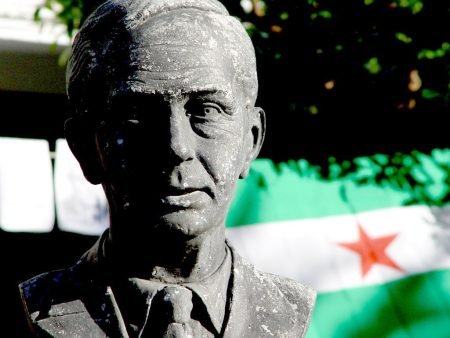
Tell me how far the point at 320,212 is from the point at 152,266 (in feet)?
7.96

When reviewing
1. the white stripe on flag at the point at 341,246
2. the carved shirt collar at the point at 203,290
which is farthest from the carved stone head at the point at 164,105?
the white stripe on flag at the point at 341,246

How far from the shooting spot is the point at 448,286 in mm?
4508

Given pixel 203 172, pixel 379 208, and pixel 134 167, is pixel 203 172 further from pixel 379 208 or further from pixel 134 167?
pixel 379 208

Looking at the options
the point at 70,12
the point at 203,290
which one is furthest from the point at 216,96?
the point at 70,12

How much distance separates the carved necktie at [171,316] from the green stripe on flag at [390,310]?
2220 millimetres

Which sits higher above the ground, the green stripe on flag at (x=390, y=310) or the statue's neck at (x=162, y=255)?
the statue's neck at (x=162, y=255)

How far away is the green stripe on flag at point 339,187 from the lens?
4480 millimetres

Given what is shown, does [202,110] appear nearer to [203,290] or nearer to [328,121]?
[203,290]

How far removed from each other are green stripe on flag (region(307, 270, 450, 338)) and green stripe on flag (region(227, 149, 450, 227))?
0.45m

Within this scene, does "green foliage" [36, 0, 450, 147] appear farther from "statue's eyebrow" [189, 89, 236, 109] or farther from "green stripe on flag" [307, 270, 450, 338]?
"statue's eyebrow" [189, 89, 236, 109]

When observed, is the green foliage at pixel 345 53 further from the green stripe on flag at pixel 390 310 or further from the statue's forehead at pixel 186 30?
the statue's forehead at pixel 186 30

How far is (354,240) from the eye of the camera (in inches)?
177

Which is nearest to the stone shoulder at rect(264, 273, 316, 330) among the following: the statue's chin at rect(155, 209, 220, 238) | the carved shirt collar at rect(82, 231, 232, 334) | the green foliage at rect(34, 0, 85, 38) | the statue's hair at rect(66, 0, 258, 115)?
the carved shirt collar at rect(82, 231, 232, 334)

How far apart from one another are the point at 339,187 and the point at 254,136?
91.6 inches
